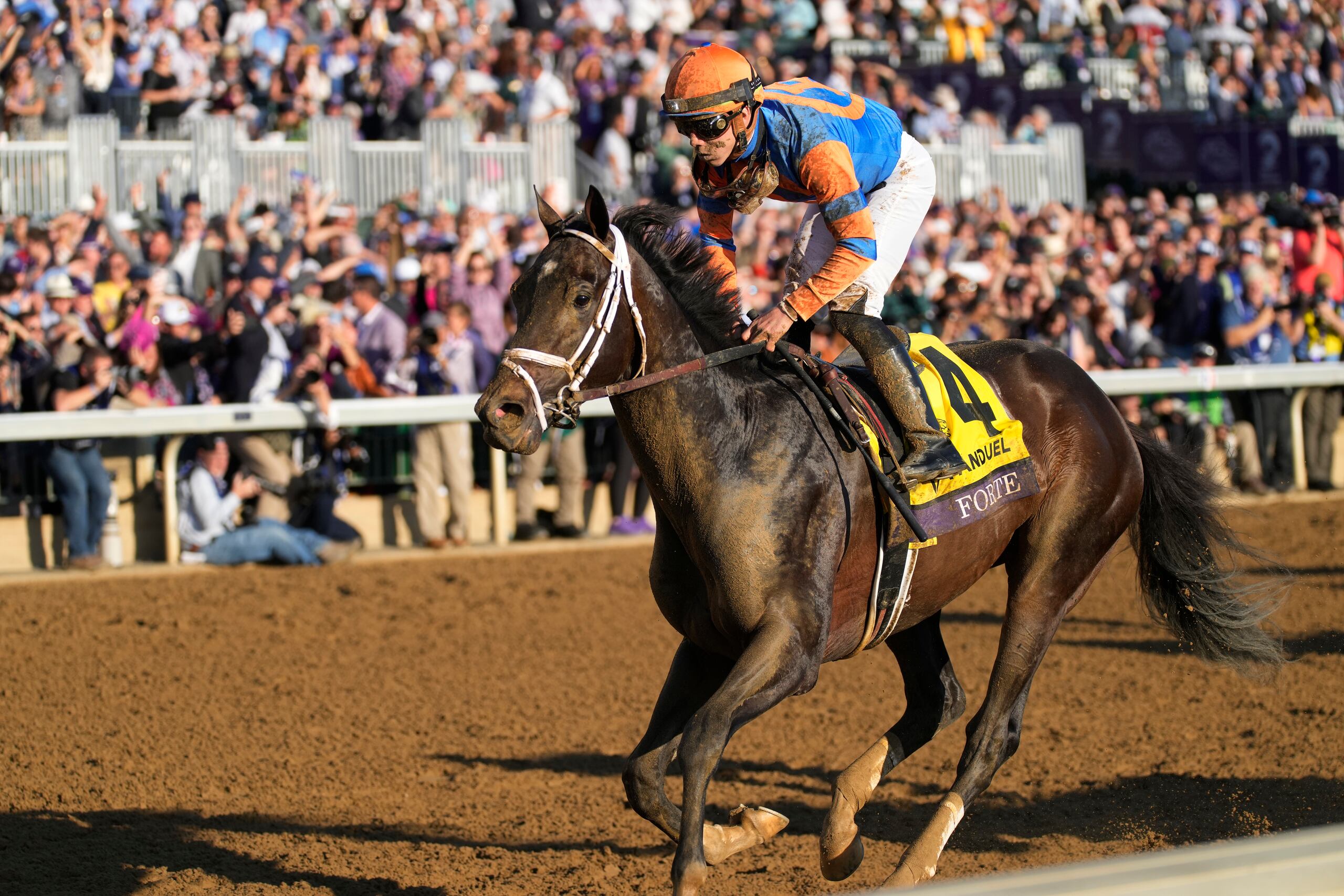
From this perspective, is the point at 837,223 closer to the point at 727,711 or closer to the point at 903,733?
the point at 727,711

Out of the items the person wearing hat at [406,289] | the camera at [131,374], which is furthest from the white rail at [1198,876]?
the person wearing hat at [406,289]

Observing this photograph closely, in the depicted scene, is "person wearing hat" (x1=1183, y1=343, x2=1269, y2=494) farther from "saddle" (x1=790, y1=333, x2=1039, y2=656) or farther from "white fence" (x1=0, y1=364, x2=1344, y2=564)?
"saddle" (x1=790, y1=333, x2=1039, y2=656)

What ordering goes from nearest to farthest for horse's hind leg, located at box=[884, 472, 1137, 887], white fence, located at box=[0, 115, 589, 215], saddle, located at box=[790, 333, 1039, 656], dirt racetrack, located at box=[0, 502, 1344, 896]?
saddle, located at box=[790, 333, 1039, 656]
horse's hind leg, located at box=[884, 472, 1137, 887]
dirt racetrack, located at box=[0, 502, 1344, 896]
white fence, located at box=[0, 115, 589, 215]

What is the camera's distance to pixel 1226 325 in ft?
40.2

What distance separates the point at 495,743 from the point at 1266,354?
8820mm

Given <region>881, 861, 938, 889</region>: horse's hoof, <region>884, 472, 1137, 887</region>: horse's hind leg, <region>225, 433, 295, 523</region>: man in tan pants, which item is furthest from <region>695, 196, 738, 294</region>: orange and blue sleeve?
<region>225, 433, 295, 523</region>: man in tan pants

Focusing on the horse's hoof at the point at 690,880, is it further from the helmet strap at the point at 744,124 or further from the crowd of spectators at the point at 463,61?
the crowd of spectators at the point at 463,61

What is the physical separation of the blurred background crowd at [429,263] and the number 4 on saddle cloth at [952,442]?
596 millimetres

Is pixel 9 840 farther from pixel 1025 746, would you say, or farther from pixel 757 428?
pixel 1025 746

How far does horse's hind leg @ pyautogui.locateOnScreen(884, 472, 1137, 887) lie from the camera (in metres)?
4.47

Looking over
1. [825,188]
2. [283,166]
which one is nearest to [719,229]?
[825,188]

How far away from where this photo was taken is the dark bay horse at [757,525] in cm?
372

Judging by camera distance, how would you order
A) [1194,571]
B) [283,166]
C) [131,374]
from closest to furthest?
1. [1194,571]
2. [131,374]
3. [283,166]

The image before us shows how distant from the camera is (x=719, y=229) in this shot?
4441 mm
